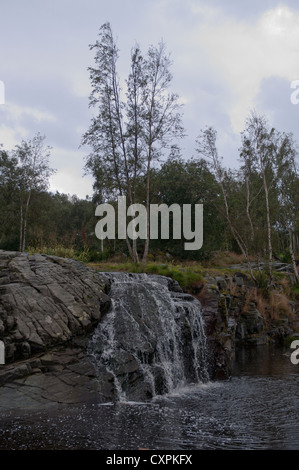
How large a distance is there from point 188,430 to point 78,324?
4.22 metres

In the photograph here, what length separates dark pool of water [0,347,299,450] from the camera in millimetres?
5876

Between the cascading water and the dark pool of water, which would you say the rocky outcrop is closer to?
the cascading water

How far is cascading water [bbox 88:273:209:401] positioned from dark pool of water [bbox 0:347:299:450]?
59 cm

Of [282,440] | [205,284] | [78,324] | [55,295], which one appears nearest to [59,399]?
[78,324]

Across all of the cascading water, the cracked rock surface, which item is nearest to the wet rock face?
the cracked rock surface

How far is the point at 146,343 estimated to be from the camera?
10.1 m

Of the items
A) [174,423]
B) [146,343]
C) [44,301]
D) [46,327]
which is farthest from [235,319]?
[174,423]

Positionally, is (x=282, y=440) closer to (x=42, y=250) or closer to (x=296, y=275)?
(x=42, y=250)

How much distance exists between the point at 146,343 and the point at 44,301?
2829 millimetres

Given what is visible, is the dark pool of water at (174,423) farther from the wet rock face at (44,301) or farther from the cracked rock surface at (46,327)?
the wet rock face at (44,301)

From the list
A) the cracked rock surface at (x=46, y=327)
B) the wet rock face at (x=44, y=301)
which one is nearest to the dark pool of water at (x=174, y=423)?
the cracked rock surface at (x=46, y=327)

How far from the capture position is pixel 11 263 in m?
10.8

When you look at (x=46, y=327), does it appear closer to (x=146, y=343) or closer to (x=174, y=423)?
(x=146, y=343)

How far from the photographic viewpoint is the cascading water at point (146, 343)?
905 centimetres
